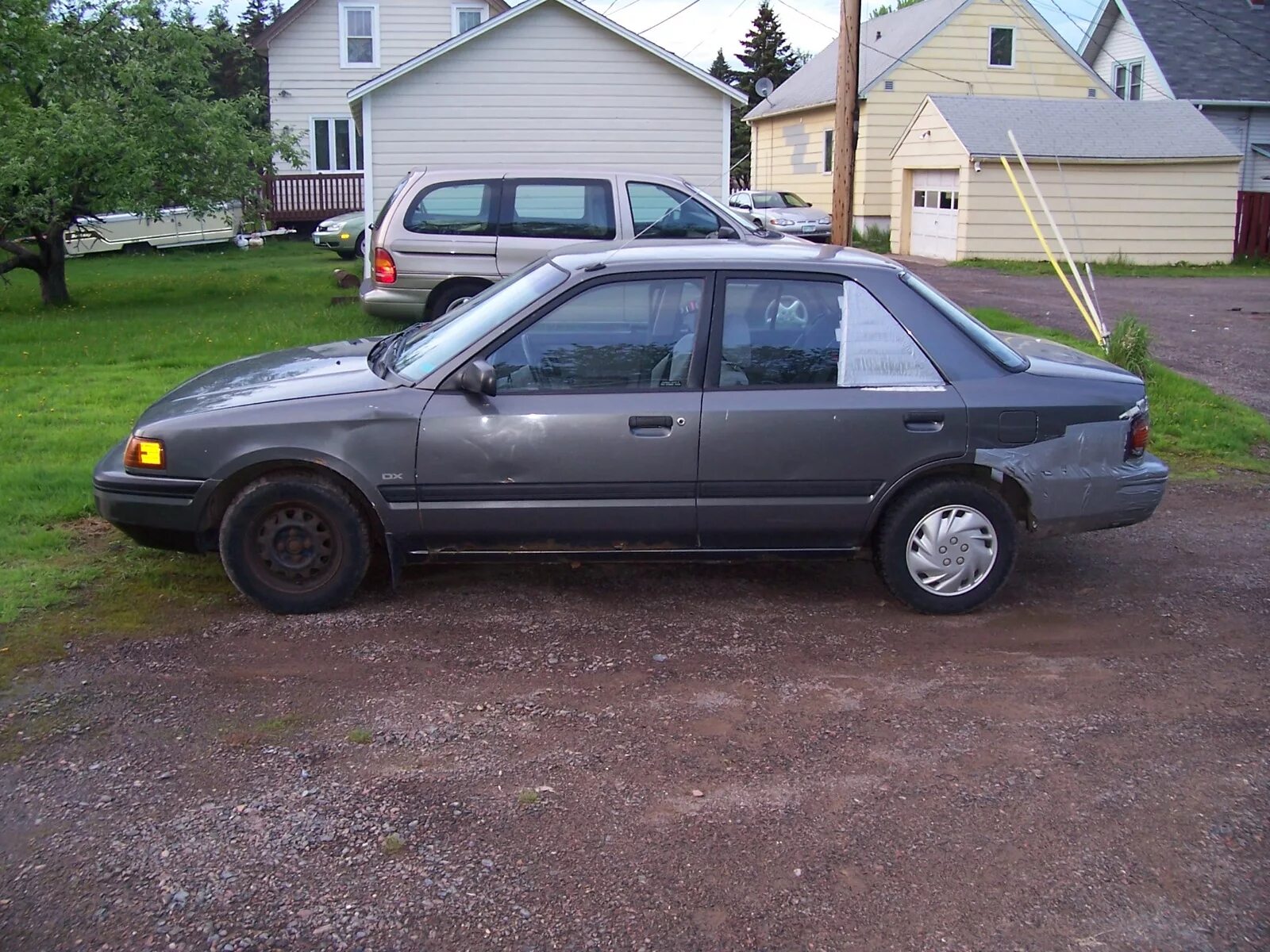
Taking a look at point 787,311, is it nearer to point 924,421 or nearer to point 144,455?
point 924,421

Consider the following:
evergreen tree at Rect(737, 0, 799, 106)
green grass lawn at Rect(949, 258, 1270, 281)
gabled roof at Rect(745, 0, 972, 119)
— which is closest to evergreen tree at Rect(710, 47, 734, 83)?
evergreen tree at Rect(737, 0, 799, 106)

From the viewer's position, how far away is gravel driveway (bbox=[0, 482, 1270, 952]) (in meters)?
3.44

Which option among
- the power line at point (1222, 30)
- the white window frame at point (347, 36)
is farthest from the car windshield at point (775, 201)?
the power line at point (1222, 30)

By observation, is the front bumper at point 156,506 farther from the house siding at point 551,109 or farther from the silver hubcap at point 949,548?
the house siding at point 551,109

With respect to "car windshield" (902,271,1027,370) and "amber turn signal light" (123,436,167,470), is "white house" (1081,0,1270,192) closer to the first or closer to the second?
"car windshield" (902,271,1027,370)

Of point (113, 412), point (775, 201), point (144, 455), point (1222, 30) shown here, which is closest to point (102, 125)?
point (113, 412)

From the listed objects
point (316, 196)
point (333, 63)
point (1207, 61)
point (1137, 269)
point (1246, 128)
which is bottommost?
point (1137, 269)

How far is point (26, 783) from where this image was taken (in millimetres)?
4117

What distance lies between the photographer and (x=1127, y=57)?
Result: 34.7m

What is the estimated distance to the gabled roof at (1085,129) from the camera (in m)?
25.8

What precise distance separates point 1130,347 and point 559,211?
5.36 m

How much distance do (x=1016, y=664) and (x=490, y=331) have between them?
8.69ft

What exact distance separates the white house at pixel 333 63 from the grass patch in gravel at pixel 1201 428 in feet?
78.6

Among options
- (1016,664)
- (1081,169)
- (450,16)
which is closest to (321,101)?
(450,16)
